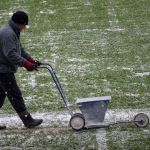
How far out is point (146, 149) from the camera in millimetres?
6766

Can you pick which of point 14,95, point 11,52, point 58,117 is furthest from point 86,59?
point 11,52

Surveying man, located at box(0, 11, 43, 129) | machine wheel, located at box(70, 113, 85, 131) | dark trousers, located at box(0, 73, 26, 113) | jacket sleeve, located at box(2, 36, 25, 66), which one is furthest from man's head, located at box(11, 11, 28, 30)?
machine wheel, located at box(70, 113, 85, 131)

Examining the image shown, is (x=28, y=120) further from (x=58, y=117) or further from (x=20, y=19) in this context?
(x=20, y=19)

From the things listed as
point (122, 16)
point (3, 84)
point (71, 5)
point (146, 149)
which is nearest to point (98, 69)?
point (3, 84)

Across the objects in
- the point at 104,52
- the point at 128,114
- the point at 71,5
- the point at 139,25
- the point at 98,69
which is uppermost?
the point at 71,5

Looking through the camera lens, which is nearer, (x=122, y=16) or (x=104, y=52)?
(x=104, y=52)

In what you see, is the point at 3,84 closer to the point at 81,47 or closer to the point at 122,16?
the point at 81,47

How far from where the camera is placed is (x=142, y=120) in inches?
298

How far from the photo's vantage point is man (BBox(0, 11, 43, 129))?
7.35m

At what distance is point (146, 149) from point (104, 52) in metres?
6.31

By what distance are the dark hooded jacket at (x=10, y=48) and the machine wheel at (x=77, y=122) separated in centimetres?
108

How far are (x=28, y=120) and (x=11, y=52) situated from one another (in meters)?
1.12

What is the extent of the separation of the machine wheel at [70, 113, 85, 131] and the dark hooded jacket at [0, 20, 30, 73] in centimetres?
108

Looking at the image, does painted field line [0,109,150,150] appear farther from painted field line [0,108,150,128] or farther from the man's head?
the man's head
